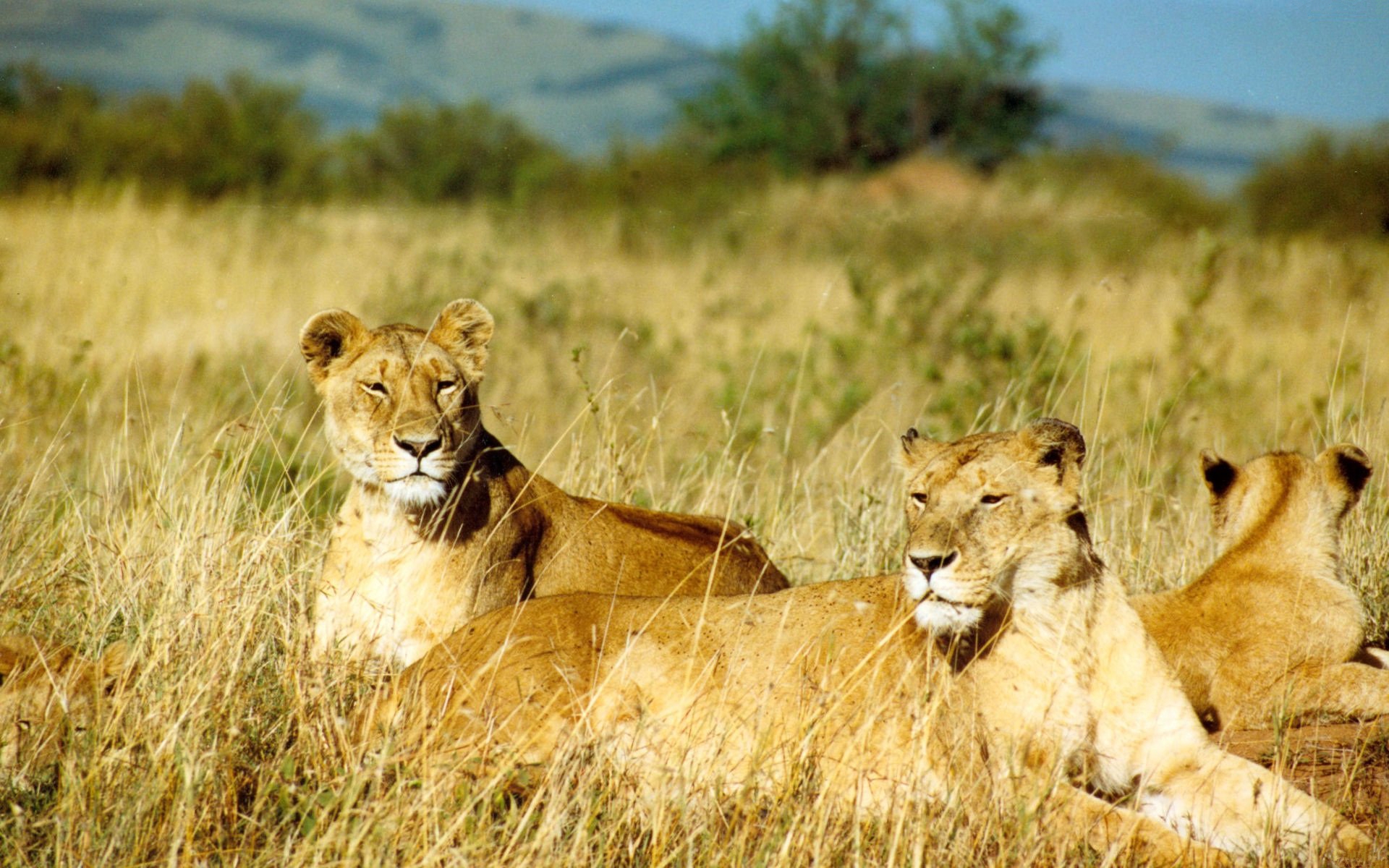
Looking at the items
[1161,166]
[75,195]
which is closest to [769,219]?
[75,195]

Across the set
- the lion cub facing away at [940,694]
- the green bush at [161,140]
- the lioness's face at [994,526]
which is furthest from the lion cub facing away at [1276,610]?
the green bush at [161,140]

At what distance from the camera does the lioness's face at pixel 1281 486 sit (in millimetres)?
5254

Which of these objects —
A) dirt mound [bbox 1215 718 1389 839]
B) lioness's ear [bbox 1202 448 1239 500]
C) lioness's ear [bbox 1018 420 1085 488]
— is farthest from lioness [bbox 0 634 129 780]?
lioness's ear [bbox 1202 448 1239 500]

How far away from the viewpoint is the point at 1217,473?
5508 mm

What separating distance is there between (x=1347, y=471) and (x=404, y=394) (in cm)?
329

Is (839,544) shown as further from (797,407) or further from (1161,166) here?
(1161,166)

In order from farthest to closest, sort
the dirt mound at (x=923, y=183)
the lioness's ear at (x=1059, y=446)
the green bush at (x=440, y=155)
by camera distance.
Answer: the green bush at (x=440, y=155), the dirt mound at (x=923, y=183), the lioness's ear at (x=1059, y=446)

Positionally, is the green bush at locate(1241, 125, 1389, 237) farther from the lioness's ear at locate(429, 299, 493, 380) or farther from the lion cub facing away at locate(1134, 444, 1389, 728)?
the lioness's ear at locate(429, 299, 493, 380)

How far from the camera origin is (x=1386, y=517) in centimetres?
616

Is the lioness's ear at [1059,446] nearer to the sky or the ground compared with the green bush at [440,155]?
nearer to the sky

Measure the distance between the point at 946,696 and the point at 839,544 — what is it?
7.58ft

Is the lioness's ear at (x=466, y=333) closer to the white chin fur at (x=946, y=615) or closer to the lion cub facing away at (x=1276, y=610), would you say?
the white chin fur at (x=946, y=615)

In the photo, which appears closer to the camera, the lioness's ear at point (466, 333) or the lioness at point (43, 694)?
the lioness at point (43, 694)

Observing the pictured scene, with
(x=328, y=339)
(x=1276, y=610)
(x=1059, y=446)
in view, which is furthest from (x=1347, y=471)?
(x=328, y=339)
